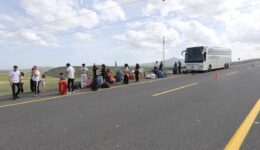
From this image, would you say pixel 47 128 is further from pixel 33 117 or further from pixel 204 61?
pixel 204 61

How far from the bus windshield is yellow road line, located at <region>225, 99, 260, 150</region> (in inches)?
963

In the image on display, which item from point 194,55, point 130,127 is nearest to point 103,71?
point 130,127

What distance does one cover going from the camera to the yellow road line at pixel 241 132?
15.8ft

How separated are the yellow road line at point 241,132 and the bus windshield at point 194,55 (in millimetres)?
24464

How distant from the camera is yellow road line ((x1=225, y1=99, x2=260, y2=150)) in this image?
4.82m

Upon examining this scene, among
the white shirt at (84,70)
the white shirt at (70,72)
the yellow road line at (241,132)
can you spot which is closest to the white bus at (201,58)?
the white shirt at (84,70)

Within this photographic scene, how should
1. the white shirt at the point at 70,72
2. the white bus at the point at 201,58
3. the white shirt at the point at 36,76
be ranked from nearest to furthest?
1. the white shirt at the point at 36,76
2. the white shirt at the point at 70,72
3. the white bus at the point at 201,58

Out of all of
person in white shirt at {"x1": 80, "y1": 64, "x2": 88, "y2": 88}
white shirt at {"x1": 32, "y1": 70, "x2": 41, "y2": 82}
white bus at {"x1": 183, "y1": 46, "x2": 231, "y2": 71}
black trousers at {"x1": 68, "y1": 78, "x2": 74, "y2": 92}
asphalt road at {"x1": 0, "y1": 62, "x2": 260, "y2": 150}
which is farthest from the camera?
white bus at {"x1": 183, "y1": 46, "x2": 231, "y2": 71}

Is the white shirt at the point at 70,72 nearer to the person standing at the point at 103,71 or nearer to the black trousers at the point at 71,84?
the black trousers at the point at 71,84

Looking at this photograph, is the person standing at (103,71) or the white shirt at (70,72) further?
the person standing at (103,71)

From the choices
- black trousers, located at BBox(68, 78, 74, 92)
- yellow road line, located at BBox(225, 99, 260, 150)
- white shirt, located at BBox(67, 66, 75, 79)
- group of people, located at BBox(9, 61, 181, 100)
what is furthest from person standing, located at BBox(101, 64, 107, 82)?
yellow road line, located at BBox(225, 99, 260, 150)

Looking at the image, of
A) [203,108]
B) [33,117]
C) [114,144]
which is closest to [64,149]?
[114,144]

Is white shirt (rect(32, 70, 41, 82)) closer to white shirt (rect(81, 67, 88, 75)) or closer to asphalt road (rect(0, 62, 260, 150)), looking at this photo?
white shirt (rect(81, 67, 88, 75))

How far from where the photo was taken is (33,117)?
7883 mm
